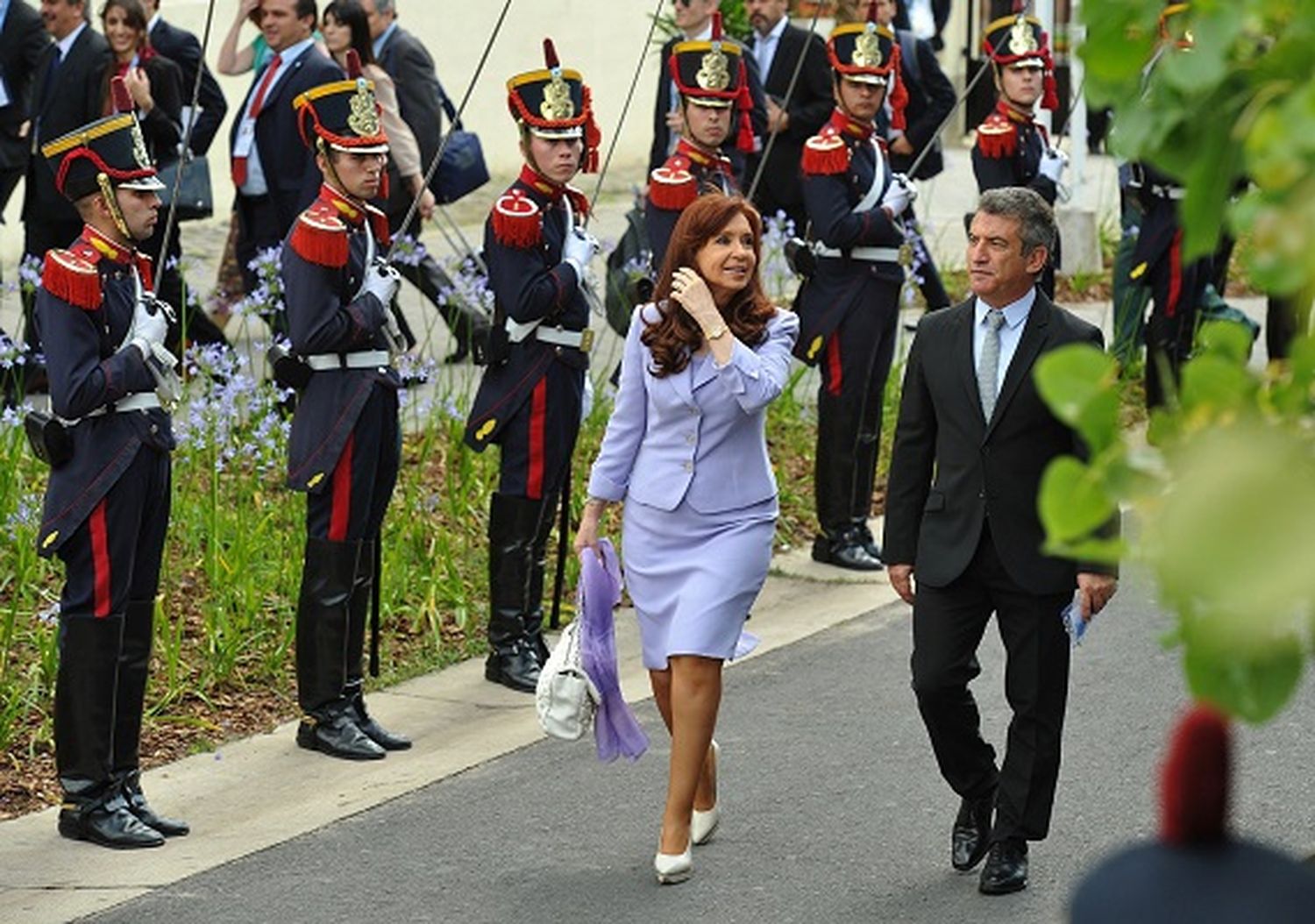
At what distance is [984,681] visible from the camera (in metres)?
8.42

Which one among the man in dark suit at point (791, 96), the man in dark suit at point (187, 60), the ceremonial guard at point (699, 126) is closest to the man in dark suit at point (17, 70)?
the man in dark suit at point (187, 60)

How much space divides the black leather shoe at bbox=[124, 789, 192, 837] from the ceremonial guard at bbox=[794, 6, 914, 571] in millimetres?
3682

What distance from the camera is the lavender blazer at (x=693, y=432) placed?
6.54 metres

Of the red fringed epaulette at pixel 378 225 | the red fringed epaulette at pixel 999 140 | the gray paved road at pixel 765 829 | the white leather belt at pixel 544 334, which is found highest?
the red fringed epaulette at pixel 999 140

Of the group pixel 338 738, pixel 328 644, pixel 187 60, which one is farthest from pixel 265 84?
pixel 338 738

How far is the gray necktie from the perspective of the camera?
627 cm

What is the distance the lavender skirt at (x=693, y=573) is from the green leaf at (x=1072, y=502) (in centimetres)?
424

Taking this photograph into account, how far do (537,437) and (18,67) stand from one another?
459cm

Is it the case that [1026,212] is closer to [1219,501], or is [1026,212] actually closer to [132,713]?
[132,713]

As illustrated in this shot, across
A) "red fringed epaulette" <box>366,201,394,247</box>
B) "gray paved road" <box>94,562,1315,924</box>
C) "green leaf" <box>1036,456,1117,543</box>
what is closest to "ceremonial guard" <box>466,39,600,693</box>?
"red fringed epaulette" <box>366,201,394,247</box>

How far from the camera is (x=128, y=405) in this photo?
21.8 ft

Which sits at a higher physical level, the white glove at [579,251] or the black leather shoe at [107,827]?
the white glove at [579,251]

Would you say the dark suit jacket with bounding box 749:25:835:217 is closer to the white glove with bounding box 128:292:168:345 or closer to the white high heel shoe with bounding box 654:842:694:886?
the white glove with bounding box 128:292:168:345

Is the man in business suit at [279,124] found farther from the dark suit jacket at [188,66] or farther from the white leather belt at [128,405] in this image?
the white leather belt at [128,405]
